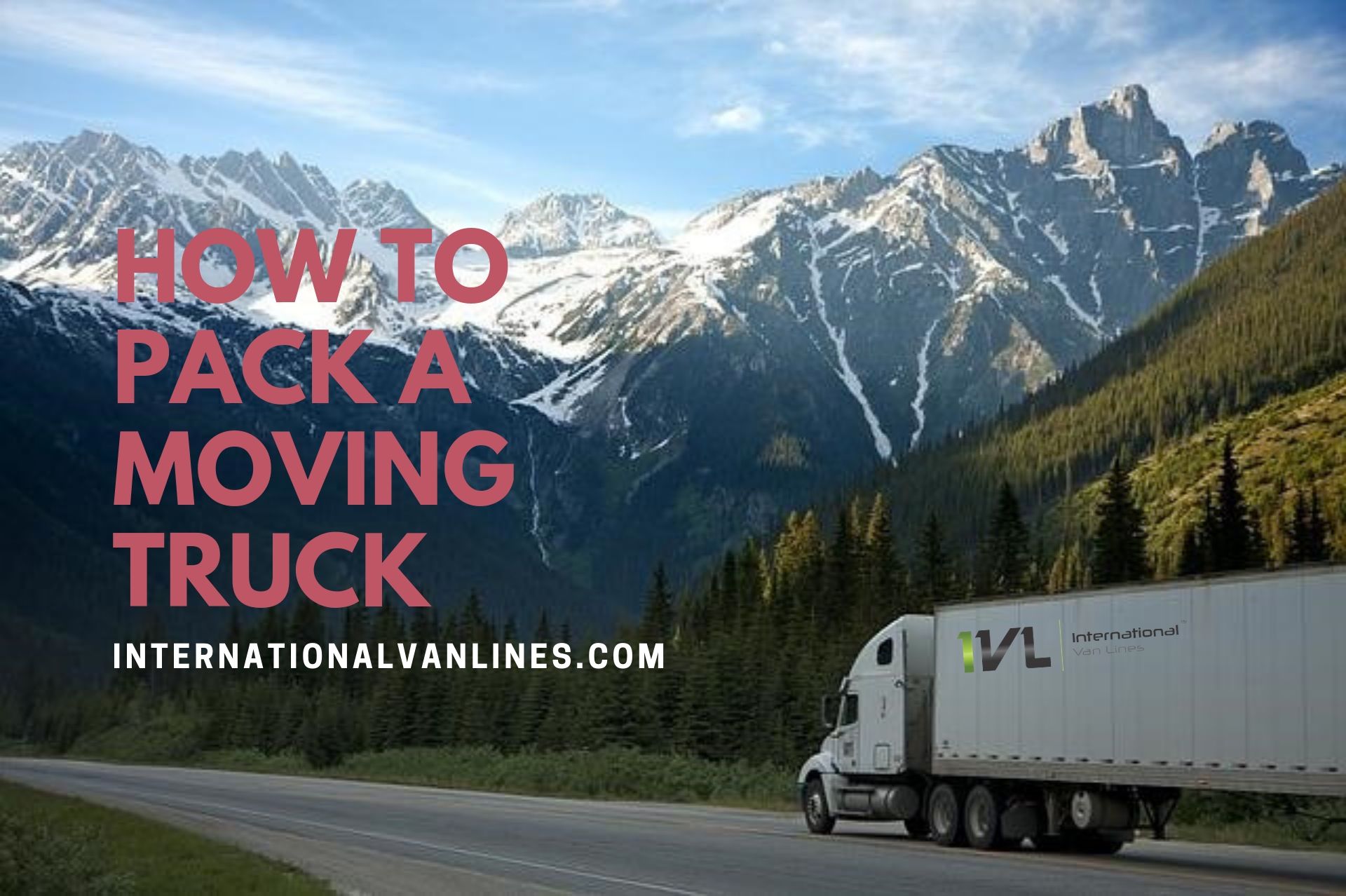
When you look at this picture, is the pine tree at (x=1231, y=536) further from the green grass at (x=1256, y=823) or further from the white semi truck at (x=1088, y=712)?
the white semi truck at (x=1088, y=712)

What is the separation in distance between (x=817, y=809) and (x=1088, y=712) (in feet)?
32.3

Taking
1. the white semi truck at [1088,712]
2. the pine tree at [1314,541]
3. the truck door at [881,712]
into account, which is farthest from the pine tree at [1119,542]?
the white semi truck at [1088,712]

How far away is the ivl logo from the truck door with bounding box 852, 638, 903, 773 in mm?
2856

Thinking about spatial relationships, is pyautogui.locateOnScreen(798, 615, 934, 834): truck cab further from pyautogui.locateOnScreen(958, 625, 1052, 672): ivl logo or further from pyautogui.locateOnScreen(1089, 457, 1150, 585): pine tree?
pyautogui.locateOnScreen(1089, 457, 1150, 585): pine tree

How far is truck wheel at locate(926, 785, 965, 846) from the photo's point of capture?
1305 inches

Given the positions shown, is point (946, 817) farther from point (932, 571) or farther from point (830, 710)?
point (932, 571)

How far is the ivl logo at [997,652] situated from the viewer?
1230 inches

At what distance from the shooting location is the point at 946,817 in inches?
1319

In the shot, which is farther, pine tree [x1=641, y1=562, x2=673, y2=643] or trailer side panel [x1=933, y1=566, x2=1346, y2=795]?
pine tree [x1=641, y1=562, x2=673, y2=643]

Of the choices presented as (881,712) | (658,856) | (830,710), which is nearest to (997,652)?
(881,712)

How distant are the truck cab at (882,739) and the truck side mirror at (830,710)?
48mm

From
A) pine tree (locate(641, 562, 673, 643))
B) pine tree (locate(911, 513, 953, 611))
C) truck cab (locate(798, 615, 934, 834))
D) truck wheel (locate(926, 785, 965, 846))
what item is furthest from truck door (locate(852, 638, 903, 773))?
pine tree (locate(641, 562, 673, 643))

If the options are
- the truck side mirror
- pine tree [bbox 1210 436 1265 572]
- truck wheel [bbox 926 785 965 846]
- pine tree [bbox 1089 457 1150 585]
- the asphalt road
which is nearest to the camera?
the asphalt road

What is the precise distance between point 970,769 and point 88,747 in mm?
128727
